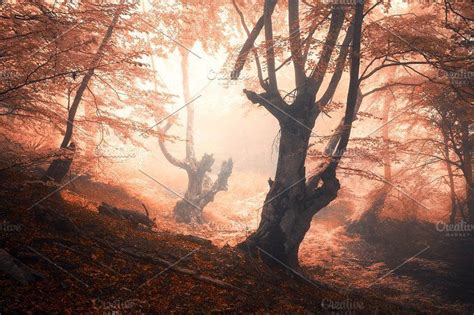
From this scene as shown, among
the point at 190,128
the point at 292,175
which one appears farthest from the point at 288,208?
the point at 190,128

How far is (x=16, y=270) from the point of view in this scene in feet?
13.0

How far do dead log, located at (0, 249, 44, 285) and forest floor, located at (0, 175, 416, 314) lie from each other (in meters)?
0.06

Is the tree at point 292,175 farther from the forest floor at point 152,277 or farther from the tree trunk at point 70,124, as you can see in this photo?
the tree trunk at point 70,124

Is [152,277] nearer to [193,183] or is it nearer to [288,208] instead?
[288,208]

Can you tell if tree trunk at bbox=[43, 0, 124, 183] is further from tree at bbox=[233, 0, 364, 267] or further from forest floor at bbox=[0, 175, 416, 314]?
tree at bbox=[233, 0, 364, 267]

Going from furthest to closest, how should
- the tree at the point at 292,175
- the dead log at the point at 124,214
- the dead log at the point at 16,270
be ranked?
1. the tree at the point at 292,175
2. the dead log at the point at 124,214
3. the dead log at the point at 16,270

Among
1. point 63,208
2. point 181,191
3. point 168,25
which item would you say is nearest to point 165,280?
point 63,208

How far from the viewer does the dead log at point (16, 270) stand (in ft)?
12.9

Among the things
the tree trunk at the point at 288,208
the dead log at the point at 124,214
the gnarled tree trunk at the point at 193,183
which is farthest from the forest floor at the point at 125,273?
the gnarled tree trunk at the point at 193,183

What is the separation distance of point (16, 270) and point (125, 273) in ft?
5.18

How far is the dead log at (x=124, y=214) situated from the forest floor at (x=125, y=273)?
379mm

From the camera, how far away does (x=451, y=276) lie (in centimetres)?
1080

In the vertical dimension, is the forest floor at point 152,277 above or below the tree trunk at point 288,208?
below

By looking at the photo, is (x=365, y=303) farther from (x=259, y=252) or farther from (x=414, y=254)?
(x=414, y=254)
